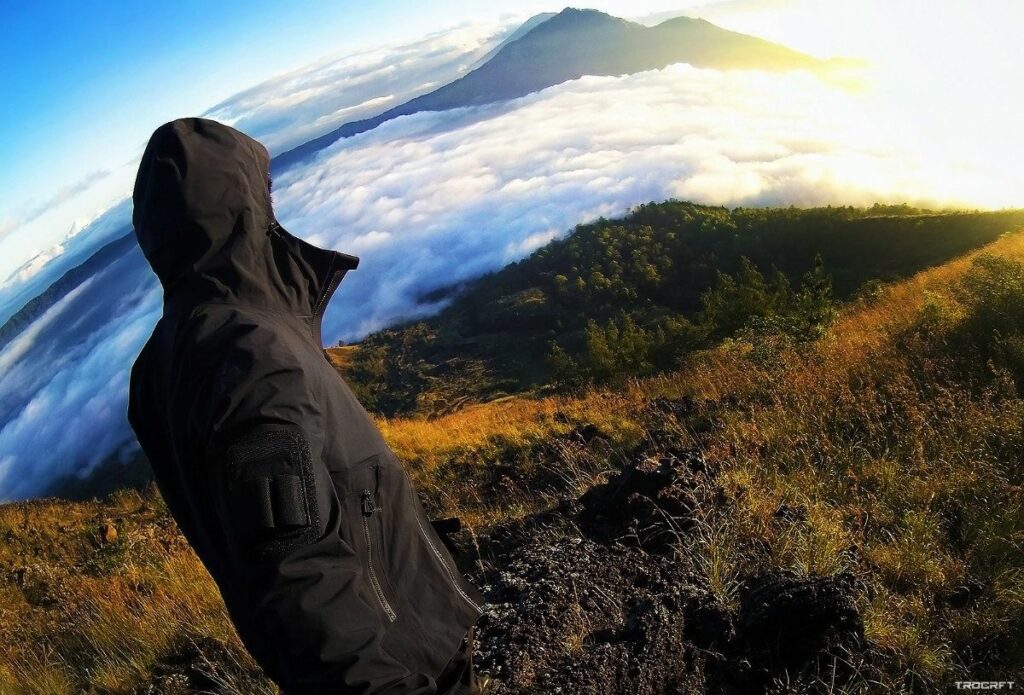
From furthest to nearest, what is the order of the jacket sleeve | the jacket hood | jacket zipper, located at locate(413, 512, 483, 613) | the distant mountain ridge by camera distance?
the distant mountain ridge, jacket zipper, located at locate(413, 512, 483, 613), the jacket hood, the jacket sleeve

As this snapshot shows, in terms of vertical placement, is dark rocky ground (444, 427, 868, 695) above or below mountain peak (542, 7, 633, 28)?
below

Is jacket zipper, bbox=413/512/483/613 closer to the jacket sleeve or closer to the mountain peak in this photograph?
the jacket sleeve

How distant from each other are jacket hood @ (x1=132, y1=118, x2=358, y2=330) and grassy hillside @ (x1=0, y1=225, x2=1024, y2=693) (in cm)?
201

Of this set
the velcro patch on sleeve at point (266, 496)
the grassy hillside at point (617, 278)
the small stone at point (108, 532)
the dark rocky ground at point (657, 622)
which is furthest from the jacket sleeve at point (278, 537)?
the grassy hillside at point (617, 278)

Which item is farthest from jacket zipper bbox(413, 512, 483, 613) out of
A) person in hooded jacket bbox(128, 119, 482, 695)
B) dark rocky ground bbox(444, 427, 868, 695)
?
dark rocky ground bbox(444, 427, 868, 695)

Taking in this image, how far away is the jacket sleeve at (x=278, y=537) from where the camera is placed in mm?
1285

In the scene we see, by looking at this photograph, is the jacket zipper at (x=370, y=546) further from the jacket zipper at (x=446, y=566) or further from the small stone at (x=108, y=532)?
the small stone at (x=108, y=532)

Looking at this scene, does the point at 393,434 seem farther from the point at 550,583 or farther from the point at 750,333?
the point at 550,583

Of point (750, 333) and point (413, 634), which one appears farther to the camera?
point (750, 333)

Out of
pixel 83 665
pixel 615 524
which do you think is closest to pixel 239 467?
pixel 615 524

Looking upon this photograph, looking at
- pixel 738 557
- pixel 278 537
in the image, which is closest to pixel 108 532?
pixel 738 557

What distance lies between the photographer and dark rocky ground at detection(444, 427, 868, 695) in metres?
2.66

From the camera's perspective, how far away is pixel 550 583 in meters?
3.48

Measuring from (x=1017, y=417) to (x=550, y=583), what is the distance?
3802mm
